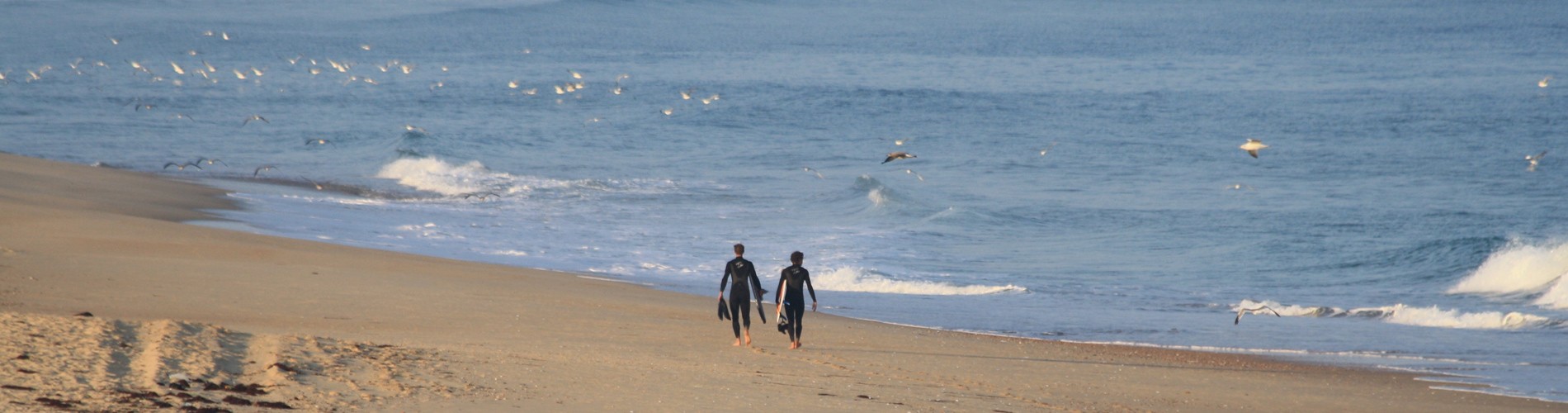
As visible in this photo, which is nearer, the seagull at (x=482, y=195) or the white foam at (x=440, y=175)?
the seagull at (x=482, y=195)

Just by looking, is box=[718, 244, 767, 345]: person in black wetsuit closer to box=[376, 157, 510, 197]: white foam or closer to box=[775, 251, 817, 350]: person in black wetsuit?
box=[775, 251, 817, 350]: person in black wetsuit

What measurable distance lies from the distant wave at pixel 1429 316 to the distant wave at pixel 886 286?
3.24m

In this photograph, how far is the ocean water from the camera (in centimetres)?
1788

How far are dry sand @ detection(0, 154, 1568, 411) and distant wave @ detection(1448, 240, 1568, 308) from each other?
8592 mm

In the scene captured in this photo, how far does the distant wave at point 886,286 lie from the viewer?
17.8 m

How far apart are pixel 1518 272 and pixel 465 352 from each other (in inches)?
648

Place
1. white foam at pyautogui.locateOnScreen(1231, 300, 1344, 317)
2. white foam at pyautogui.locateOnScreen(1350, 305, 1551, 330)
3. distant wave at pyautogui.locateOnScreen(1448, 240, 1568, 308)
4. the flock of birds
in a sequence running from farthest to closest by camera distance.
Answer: the flock of birds, distant wave at pyautogui.locateOnScreen(1448, 240, 1568, 308), white foam at pyautogui.locateOnScreen(1231, 300, 1344, 317), white foam at pyautogui.locateOnScreen(1350, 305, 1551, 330)

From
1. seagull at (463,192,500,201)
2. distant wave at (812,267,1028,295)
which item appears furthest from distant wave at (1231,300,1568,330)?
seagull at (463,192,500,201)

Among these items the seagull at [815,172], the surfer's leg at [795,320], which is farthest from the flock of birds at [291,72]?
the surfer's leg at [795,320]

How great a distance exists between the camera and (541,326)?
1194cm

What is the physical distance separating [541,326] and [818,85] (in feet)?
151

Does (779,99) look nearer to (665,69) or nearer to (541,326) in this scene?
(665,69)

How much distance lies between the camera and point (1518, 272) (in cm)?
1966

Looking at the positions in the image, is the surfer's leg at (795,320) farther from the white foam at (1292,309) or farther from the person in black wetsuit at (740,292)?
the white foam at (1292,309)
